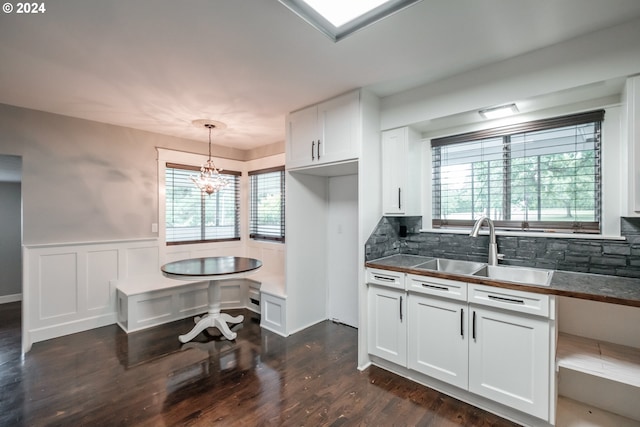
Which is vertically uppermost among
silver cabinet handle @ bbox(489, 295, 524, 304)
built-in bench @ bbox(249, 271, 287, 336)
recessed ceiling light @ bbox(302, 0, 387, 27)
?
recessed ceiling light @ bbox(302, 0, 387, 27)

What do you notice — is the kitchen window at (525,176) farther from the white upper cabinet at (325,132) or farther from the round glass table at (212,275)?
the round glass table at (212,275)

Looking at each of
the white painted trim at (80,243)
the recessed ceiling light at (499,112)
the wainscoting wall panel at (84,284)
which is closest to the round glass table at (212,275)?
the wainscoting wall panel at (84,284)

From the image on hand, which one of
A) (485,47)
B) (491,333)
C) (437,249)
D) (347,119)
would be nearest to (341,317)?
(437,249)

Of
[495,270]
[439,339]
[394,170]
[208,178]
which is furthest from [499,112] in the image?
[208,178]

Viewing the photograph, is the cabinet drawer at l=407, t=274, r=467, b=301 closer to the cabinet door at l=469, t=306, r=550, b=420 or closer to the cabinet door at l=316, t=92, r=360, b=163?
the cabinet door at l=469, t=306, r=550, b=420

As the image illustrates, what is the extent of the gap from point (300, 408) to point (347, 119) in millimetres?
2330

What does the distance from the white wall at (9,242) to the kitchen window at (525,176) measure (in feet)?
20.0

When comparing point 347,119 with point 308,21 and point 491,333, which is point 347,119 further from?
point 491,333

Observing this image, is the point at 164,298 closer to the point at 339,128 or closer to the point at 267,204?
the point at 267,204

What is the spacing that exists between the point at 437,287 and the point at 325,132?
1701 millimetres

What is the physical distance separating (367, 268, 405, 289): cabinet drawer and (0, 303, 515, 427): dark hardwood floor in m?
0.77

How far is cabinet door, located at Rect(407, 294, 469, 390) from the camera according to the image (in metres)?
2.07

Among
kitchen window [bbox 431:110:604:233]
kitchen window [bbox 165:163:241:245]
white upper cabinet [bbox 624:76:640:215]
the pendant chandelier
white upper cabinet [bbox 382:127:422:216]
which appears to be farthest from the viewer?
kitchen window [bbox 165:163:241:245]

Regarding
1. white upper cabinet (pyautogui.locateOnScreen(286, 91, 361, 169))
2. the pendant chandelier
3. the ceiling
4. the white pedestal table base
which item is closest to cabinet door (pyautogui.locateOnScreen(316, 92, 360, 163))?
white upper cabinet (pyautogui.locateOnScreen(286, 91, 361, 169))
